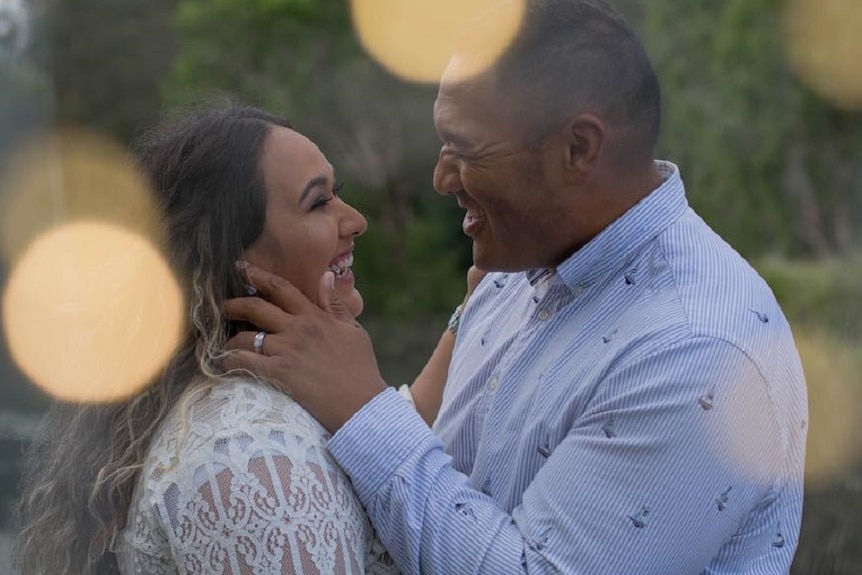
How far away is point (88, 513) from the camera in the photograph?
2303 millimetres

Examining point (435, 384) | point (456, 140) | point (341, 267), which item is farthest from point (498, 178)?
point (435, 384)

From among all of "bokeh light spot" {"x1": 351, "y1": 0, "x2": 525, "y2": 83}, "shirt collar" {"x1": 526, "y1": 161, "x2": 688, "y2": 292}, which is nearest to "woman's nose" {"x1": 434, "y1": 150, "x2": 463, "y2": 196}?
"shirt collar" {"x1": 526, "y1": 161, "x2": 688, "y2": 292}

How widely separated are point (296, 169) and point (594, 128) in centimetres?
59

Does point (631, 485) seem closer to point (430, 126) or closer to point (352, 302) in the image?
point (352, 302)

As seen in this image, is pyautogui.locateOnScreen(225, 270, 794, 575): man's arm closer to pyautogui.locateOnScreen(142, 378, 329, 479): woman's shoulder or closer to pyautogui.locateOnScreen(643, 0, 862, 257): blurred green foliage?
pyautogui.locateOnScreen(142, 378, 329, 479): woman's shoulder

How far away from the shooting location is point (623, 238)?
2367mm

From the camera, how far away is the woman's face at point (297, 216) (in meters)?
2.35

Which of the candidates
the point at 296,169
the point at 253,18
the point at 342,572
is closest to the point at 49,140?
the point at 296,169

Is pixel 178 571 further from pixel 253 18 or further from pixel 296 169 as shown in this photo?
pixel 253 18

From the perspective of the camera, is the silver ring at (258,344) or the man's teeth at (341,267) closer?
the silver ring at (258,344)

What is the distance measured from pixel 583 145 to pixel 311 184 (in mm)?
543

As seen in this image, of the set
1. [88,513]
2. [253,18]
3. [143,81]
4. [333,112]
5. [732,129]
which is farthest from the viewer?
[143,81]

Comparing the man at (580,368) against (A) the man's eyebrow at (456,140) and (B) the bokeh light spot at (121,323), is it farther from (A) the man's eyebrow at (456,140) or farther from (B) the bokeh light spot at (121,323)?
(B) the bokeh light spot at (121,323)

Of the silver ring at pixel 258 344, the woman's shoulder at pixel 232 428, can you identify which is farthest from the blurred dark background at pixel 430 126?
the woman's shoulder at pixel 232 428
